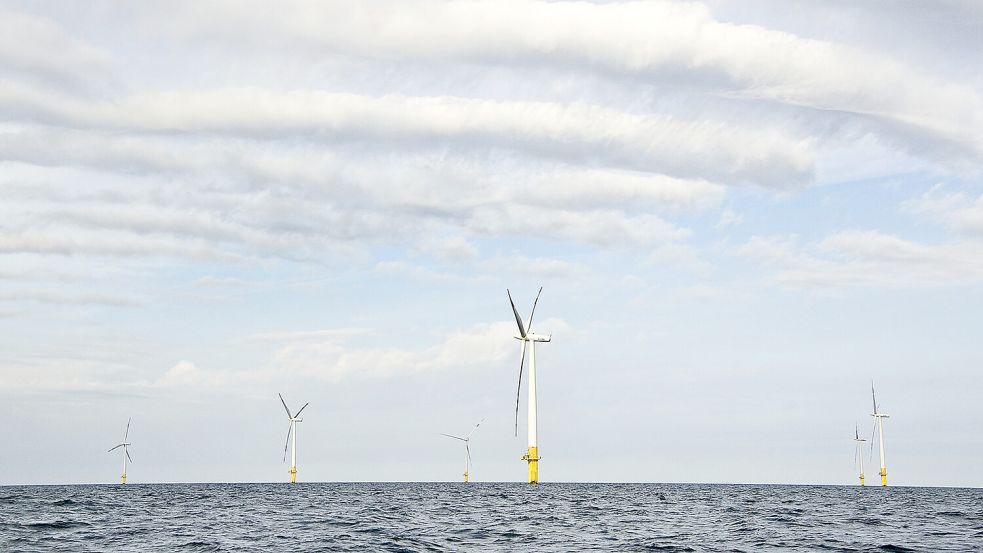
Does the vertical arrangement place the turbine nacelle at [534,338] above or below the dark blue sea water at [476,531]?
above

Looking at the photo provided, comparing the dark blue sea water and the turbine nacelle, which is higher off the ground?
the turbine nacelle

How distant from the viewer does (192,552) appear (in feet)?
164

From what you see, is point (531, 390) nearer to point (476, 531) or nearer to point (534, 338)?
point (534, 338)

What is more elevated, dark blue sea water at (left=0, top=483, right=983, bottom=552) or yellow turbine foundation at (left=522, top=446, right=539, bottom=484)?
yellow turbine foundation at (left=522, top=446, right=539, bottom=484)

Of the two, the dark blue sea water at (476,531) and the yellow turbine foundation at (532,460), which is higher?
the yellow turbine foundation at (532,460)

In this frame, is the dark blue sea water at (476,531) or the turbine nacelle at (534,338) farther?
the turbine nacelle at (534,338)

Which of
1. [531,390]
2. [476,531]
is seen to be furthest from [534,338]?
[476,531]

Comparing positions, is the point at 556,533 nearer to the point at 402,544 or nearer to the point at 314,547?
the point at 402,544

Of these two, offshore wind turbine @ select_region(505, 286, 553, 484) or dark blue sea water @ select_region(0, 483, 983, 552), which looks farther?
offshore wind turbine @ select_region(505, 286, 553, 484)

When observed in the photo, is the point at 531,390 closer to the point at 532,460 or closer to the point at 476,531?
the point at 532,460

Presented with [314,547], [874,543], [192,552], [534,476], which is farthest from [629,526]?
[534,476]

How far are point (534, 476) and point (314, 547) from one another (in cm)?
12929

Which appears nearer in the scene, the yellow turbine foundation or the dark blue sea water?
the dark blue sea water

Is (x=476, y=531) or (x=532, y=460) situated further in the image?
(x=532, y=460)
